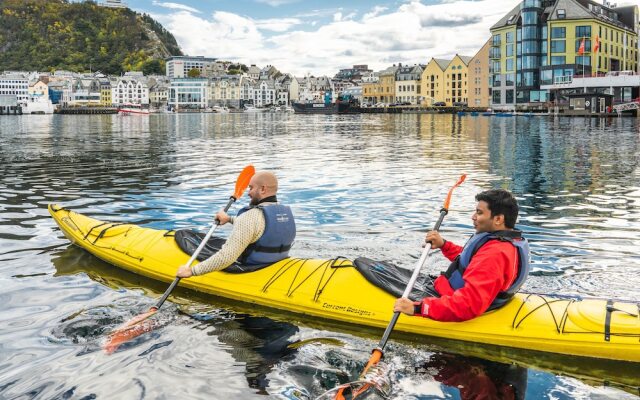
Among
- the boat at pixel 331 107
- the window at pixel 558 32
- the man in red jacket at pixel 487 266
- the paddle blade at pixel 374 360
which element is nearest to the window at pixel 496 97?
the window at pixel 558 32

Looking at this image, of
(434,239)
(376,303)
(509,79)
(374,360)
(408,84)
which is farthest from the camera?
(408,84)

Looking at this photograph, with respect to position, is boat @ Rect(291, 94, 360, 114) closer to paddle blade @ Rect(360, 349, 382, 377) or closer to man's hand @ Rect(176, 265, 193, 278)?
man's hand @ Rect(176, 265, 193, 278)

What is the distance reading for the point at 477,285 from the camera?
6.04 meters

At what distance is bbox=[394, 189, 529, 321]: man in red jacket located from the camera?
6.05 m

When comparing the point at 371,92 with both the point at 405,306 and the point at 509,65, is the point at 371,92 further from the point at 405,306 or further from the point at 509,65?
the point at 405,306

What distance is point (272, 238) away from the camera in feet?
25.5

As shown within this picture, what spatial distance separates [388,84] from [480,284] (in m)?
149

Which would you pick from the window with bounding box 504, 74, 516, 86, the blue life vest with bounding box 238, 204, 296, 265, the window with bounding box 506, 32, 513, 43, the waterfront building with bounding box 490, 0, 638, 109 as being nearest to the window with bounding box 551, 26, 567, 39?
the waterfront building with bounding box 490, 0, 638, 109

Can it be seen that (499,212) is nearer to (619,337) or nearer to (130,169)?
(619,337)

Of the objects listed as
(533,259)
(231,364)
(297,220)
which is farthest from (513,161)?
(231,364)

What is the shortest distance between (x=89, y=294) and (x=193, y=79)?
647ft

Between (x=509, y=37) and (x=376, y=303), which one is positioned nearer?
(x=376, y=303)

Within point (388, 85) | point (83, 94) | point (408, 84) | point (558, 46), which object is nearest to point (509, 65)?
point (558, 46)

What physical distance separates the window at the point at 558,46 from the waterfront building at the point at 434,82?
39297 mm
